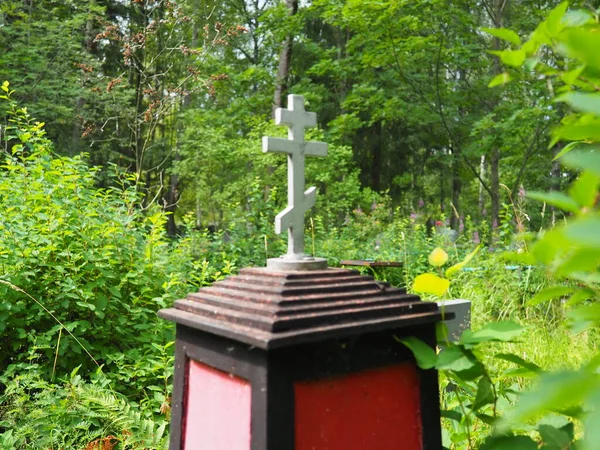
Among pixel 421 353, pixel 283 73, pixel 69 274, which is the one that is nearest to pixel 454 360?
pixel 421 353

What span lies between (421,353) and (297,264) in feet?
1.30

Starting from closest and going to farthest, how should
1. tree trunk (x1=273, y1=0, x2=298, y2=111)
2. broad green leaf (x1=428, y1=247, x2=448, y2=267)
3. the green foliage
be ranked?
broad green leaf (x1=428, y1=247, x2=448, y2=267), the green foliage, tree trunk (x1=273, y1=0, x2=298, y2=111)

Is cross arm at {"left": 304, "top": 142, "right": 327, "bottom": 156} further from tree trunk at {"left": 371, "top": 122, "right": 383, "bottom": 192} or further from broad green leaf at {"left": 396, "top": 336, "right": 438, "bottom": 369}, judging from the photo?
tree trunk at {"left": 371, "top": 122, "right": 383, "bottom": 192}

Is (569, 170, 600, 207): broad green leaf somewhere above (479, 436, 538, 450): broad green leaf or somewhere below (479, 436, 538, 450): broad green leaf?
above

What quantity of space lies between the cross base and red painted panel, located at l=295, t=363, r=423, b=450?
33 centimetres

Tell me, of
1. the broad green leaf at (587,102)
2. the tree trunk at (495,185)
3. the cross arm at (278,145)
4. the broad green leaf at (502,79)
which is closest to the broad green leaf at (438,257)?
the broad green leaf at (502,79)

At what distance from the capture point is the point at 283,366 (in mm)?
1045

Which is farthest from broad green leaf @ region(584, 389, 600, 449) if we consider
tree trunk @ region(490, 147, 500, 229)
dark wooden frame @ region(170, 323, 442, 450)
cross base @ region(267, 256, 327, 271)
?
tree trunk @ region(490, 147, 500, 229)

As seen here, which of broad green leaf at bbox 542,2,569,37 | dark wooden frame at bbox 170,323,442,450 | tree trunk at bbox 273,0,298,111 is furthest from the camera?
tree trunk at bbox 273,0,298,111

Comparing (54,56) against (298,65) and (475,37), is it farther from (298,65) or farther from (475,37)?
(475,37)

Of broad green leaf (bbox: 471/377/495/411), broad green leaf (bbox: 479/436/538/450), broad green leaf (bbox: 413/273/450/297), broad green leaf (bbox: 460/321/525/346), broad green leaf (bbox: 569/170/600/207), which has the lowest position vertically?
broad green leaf (bbox: 479/436/538/450)

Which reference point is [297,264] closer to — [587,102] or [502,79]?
[502,79]

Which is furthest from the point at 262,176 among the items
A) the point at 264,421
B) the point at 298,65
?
the point at 264,421

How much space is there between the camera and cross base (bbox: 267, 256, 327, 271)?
1.36 metres
